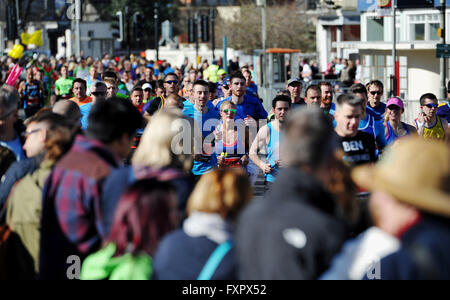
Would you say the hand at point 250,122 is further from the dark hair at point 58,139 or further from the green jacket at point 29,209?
the green jacket at point 29,209

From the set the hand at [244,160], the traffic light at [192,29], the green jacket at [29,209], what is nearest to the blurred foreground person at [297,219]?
the green jacket at [29,209]

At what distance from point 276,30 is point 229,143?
61.1 metres

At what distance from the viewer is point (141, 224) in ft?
14.4

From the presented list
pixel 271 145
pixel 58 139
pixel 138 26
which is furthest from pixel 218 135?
pixel 138 26

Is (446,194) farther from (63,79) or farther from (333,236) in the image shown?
(63,79)

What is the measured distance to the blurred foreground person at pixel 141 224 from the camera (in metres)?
4.40

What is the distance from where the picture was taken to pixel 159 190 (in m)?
4.46

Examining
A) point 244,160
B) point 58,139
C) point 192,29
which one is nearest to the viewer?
point 58,139

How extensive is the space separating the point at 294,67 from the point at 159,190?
3746 cm

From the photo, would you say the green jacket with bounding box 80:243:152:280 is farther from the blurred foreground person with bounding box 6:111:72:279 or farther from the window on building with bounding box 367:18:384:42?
the window on building with bounding box 367:18:384:42

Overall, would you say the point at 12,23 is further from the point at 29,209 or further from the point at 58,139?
the point at 29,209

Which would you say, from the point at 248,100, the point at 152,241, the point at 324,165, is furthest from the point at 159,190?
the point at 248,100

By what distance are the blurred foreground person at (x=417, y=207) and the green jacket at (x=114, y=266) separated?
1.33m

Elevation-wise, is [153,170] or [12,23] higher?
[12,23]
